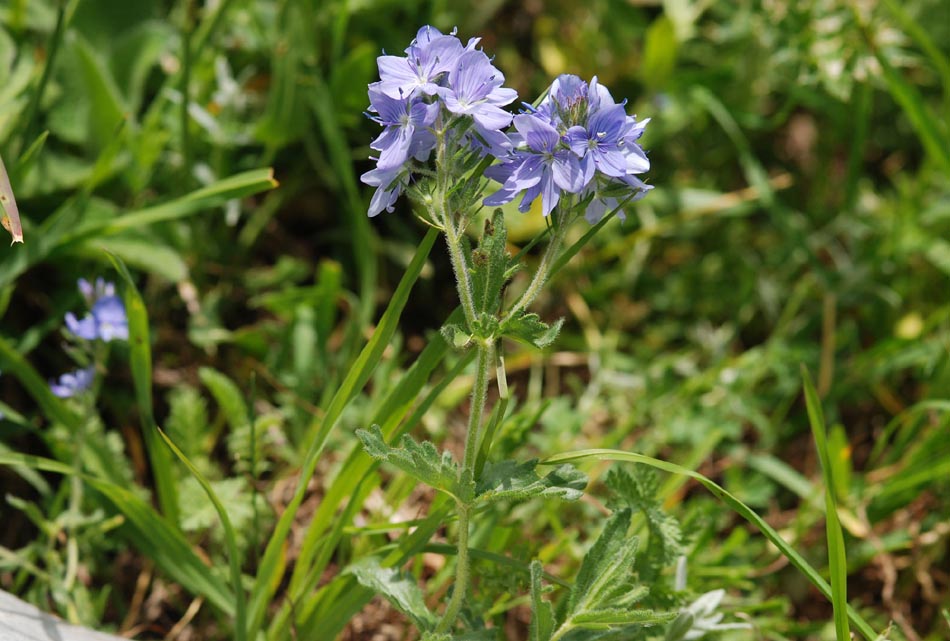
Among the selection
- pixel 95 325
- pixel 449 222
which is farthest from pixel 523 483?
pixel 95 325

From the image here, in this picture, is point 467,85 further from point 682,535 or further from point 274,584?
point 274,584

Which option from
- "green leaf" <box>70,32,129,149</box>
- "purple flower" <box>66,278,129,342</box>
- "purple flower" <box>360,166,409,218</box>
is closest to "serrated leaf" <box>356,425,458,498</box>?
"purple flower" <box>360,166,409,218</box>

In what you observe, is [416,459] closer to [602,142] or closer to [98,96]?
[602,142]

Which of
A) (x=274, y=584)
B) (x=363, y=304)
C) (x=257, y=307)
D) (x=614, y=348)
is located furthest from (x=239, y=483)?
(x=614, y=348)

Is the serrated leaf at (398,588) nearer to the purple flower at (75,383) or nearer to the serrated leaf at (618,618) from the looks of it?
the serrated leaf at (618,618)

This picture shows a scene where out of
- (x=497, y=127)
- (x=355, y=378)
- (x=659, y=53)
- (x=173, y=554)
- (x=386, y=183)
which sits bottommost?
(x=173, y=554)

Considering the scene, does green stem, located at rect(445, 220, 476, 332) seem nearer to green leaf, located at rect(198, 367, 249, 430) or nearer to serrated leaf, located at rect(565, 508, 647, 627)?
serrated leaf, located at rect(565, 508, 647, 627)
